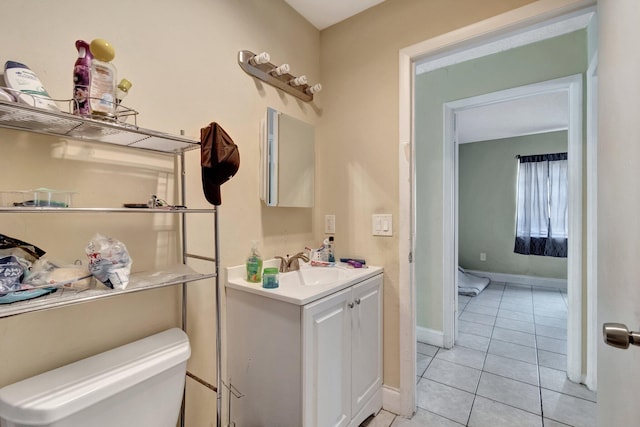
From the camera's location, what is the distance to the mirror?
1633 millimetres

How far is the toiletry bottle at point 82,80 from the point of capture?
2.76ft

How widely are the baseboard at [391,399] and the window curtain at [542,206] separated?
4.15 m

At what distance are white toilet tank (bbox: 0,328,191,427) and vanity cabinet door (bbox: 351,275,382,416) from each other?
2.73ft

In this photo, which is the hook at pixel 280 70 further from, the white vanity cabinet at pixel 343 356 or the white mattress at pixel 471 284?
the white mattress at pixel 471 284

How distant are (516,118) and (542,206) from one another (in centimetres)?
169

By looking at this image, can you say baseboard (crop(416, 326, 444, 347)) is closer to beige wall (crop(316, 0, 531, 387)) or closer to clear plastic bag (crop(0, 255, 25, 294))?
beige wall (crop(316, 0, 531, 387))

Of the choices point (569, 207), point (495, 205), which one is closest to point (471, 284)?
point (495, 205)

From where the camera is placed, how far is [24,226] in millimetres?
890

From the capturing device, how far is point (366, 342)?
5.24 ft

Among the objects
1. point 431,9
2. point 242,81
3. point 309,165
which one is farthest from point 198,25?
point 431,9

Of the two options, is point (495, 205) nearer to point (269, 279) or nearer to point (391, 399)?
point (391, 399)

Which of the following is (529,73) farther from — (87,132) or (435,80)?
(87,132)

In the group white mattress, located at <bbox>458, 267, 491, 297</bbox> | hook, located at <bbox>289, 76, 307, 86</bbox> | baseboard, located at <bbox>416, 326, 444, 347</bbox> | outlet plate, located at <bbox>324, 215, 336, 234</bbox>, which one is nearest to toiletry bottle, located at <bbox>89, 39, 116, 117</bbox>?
hook, located at <bbox>289, 76, 307, 86</bbox>

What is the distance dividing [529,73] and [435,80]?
717mm
